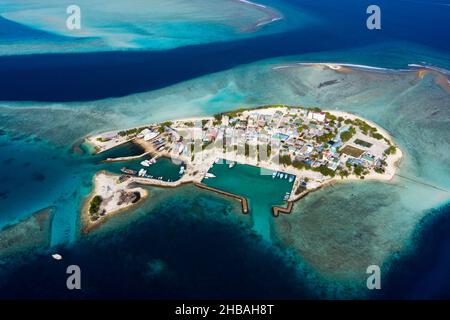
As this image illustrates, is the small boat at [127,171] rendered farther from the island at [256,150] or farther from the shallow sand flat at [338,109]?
the shallow sand flat at [338,109]

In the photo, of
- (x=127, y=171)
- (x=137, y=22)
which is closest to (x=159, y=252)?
(x=127, y=171)

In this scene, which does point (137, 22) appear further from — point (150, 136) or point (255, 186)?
point (255, 186)

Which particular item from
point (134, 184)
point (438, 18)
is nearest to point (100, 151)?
point (134, 184)

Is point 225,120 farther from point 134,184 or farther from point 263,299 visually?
point 263,299

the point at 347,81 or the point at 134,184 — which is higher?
the point at 347,81

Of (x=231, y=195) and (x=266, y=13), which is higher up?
(x=266, y=13)

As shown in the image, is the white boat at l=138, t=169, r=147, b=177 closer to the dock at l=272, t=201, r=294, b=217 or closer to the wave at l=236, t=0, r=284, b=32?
the dock at l=272, t=201, r=294, b=217

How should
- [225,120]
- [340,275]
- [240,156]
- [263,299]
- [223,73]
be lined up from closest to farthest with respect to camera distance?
1. [263,299]
2. [340,275]
3. [240,156]
4. [225,120]
5. [223,73]
